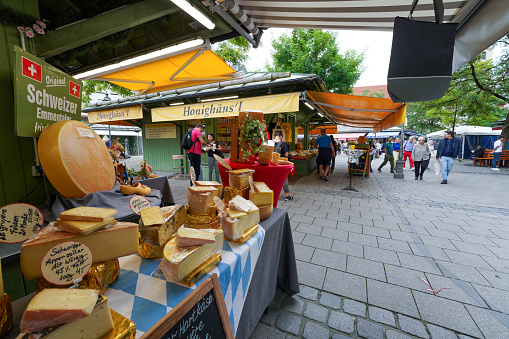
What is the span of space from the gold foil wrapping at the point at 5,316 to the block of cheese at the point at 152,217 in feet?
1.64

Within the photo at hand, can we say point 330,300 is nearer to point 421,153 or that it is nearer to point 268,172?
point 268,172

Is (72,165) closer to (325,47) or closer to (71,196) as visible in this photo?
(71,196)

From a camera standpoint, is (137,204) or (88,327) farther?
(137,204)

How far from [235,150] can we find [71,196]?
154 cm

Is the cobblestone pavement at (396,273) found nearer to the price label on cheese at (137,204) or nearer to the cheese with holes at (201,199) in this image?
the cheese with holes at (201,199)

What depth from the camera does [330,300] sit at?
2068mm

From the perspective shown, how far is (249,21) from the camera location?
2.94 meters

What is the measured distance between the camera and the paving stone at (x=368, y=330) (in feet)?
5.53

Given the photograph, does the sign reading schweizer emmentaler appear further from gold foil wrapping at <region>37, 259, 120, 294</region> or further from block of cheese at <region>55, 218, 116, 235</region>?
gold foil wrapping at <region>37, 259, 120, 294</region>

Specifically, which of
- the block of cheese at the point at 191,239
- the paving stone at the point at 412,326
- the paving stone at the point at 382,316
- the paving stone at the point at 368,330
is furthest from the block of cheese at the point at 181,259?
the paving stone at the point at 412,326

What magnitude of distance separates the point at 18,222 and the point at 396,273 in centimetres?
342

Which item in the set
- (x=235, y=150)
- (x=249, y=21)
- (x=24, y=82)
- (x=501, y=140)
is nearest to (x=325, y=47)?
(x=501, y=140)

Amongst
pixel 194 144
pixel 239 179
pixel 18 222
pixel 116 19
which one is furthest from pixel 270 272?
pixel 194 144

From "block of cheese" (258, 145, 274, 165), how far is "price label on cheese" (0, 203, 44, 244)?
176 cm
